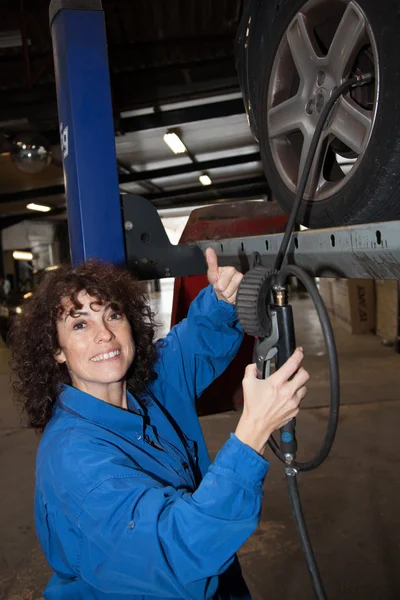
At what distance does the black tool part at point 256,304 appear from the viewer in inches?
35.6

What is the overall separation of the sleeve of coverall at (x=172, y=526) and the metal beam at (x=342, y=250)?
435 mm

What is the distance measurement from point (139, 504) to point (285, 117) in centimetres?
123

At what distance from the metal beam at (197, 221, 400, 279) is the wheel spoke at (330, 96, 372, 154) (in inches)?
13.5

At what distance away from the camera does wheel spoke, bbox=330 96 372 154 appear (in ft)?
4.41

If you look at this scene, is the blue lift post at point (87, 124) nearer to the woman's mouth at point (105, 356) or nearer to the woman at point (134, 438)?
the woman at point (134, 438)

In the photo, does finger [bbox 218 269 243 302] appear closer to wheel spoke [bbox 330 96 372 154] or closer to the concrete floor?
wheel spoke [bbox 330 96 372 154]

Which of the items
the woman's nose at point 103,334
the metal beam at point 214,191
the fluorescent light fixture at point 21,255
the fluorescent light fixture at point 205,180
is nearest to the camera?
the woman's nose at point 103,334

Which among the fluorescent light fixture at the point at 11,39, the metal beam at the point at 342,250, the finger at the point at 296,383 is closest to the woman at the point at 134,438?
the finger at the point at 296,383

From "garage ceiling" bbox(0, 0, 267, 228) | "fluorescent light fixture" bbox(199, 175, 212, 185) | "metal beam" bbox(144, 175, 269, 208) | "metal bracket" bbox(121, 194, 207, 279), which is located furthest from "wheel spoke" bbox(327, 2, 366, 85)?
"metal beam" bbox(144, 175, 269, 208)

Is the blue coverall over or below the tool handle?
below

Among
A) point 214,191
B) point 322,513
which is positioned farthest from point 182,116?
point 214,191

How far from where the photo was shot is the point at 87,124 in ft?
4.99

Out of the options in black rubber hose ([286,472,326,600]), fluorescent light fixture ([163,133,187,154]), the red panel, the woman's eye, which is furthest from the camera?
fluorescent light fixture ([163,133,187,154])

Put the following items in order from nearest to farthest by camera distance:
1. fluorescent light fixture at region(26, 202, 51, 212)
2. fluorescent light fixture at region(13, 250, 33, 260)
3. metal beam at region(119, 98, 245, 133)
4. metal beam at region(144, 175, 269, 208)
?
metal beam at region(119, 98, 245, 133) < fluorescent light fixture at region(26, 202, 51, 212) < metal beam at region(144, 175, 269, 208) < fluorescent light fixture at region(13, 250, 33, 260)
